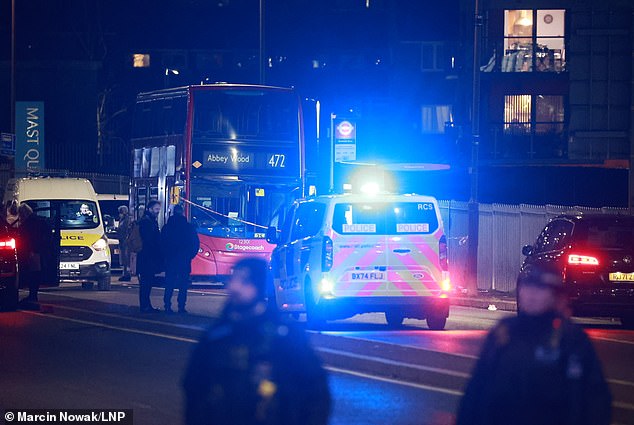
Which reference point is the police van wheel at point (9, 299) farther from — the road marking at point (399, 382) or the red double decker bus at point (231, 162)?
the road marking at point (399, 382)

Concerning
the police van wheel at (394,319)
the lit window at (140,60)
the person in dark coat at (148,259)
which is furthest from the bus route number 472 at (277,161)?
the lit window at (140,60)

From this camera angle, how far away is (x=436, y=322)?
2059cm

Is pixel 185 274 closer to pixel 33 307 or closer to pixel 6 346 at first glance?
pixel 33 307


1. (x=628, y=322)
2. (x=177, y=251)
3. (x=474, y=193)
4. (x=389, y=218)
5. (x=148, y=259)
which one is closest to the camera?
(x=389, y=218)

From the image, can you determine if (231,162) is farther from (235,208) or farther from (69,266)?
(69,266)

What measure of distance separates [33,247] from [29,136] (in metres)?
29.3

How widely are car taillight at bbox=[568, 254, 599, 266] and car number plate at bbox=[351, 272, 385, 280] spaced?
128 inches

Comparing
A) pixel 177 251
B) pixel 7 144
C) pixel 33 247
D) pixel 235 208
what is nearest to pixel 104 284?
pixel 235 208

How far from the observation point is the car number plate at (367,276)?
1986cm

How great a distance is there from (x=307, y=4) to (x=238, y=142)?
4015cm

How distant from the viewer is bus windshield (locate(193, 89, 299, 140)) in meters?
31.4

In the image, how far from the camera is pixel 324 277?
1980 cm

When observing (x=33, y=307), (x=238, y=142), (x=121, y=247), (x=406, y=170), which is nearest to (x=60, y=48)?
(x=406, y=170)

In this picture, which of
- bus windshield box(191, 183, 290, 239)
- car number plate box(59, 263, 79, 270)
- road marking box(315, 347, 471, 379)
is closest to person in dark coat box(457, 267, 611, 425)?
road marking box(315, 347, 471, 379)
